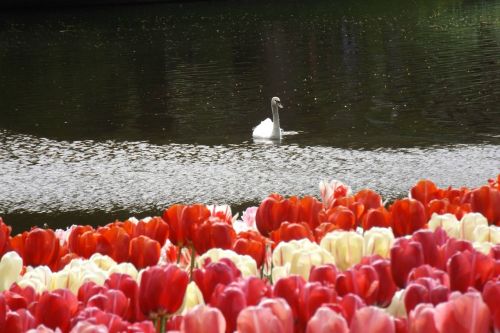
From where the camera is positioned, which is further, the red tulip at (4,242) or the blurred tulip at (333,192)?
the blurred tulip at (333,192)

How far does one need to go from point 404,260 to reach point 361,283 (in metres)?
0.17

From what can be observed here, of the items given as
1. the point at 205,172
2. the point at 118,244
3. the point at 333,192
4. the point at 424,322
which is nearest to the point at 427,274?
the point at 424,322

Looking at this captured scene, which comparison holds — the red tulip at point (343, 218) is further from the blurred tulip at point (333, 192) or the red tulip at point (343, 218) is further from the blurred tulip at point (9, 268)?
the blurred tulip at point (9, 268)

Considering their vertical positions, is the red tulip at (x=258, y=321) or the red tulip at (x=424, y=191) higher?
the red tulip at (x=258, y=321)

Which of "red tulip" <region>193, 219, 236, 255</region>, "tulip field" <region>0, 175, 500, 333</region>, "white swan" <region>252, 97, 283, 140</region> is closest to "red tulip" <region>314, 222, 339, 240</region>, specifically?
"tulip field" <region>0, 175, 500, 333</region>

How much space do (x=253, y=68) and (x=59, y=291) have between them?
2396 centimetres

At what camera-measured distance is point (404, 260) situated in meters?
2.33

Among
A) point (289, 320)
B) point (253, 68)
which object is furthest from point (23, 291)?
point (253, 68)

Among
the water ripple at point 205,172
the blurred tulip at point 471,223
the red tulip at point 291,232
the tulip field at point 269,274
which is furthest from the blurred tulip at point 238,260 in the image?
the water ripple at point 205,172

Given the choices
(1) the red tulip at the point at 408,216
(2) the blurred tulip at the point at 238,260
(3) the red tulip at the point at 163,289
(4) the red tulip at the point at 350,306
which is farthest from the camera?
(1) the red tulip at the point at 408,216

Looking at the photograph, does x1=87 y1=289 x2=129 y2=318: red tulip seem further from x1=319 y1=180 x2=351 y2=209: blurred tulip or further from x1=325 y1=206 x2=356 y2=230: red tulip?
x1=319 y1=180 x2=351 y2=209: blurred tulip

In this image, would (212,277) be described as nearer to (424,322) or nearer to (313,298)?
(313,298)

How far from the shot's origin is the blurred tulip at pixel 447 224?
288 cm

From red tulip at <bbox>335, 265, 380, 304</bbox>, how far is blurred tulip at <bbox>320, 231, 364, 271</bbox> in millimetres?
346
